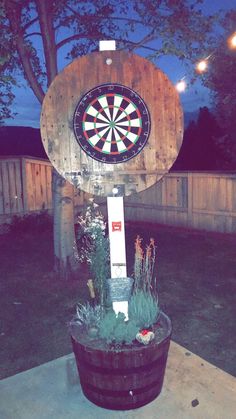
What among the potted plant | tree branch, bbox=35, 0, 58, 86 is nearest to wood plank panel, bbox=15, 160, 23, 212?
tree branch, bbox=35, 0, 58, 86

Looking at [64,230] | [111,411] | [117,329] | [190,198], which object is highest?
[190,198]

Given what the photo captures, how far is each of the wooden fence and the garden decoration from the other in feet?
24.3

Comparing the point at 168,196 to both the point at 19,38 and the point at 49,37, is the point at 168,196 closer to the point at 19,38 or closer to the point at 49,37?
the point at 49,37

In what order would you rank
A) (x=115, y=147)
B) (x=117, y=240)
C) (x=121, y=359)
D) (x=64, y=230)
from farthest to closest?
(x=64, y=230), (x=117, y=240), (x=115, y=147), (x=121, y=359)

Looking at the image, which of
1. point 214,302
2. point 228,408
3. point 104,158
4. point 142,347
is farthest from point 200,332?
point 104,158

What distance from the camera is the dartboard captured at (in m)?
3.29

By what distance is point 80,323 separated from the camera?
385 centimetres

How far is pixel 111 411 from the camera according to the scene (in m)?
3.43

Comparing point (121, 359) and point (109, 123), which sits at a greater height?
point (109, 123)

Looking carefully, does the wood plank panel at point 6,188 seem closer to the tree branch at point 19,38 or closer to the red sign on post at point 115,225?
the tree branch at point 19,38

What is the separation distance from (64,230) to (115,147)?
4.31 meters

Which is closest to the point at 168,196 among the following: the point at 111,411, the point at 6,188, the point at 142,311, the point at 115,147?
the point at 6,188

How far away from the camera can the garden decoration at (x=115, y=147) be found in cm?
330

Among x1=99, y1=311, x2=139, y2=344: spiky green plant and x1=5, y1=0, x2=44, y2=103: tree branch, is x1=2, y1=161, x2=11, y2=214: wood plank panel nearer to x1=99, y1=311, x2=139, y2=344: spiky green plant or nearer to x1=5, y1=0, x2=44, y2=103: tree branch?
x1=5, y1=0, x2=44, y2=103: tree branch
